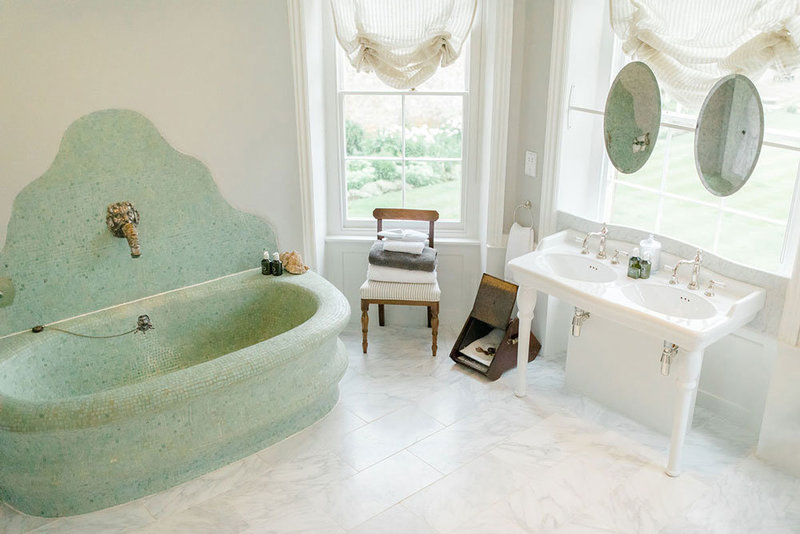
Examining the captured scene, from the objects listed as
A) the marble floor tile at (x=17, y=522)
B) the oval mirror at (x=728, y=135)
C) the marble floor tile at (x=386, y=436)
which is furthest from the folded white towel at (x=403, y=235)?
the marble floor tile at (x=17, y=522)

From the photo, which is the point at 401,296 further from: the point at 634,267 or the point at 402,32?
the point at 402,32

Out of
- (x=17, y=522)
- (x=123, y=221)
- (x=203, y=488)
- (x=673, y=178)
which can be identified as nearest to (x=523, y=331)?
(x=673, y=178)

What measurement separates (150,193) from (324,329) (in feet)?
3.84

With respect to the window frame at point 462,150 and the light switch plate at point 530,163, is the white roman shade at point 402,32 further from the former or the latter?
the light switch plate at point 530,163

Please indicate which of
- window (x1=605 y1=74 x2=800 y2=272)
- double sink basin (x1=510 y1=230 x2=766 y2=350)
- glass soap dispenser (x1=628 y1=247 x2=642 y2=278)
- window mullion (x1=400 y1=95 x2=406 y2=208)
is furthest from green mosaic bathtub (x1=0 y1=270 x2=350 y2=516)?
window (x1=605 y1=74 x2=800 y2=272)

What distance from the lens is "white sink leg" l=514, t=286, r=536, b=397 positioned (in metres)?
3.70

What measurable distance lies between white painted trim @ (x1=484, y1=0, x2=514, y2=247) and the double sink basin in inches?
18.8

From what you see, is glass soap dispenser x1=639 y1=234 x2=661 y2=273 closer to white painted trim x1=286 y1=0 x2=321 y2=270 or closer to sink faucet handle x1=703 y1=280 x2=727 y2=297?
sink faucet handle x1=703 y1=280 x2=727 y2=297

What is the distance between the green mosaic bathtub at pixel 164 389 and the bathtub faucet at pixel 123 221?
1.27ft

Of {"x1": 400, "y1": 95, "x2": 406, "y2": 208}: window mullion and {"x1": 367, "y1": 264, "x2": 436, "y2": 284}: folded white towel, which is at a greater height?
{"x1": 400, "y1": 95, "x2": 406, "y2": 208}: window mullion

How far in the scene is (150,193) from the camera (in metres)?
3.67

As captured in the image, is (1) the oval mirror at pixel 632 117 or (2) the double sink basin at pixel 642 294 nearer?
(2) the double sink basin at pixel 642 294

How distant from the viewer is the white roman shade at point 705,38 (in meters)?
2.92

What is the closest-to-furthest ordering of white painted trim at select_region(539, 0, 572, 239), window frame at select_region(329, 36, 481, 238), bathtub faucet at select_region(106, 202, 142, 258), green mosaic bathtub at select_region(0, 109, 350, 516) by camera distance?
green mosaic bathtub at select_region(0, 109, 350, 516) → bathtub faucet at select_region(106, 202, 142, 258) → white painted trim at select_region(539, 0, 572, 239) → window frame at select_region(329, 36, 481, 238)
